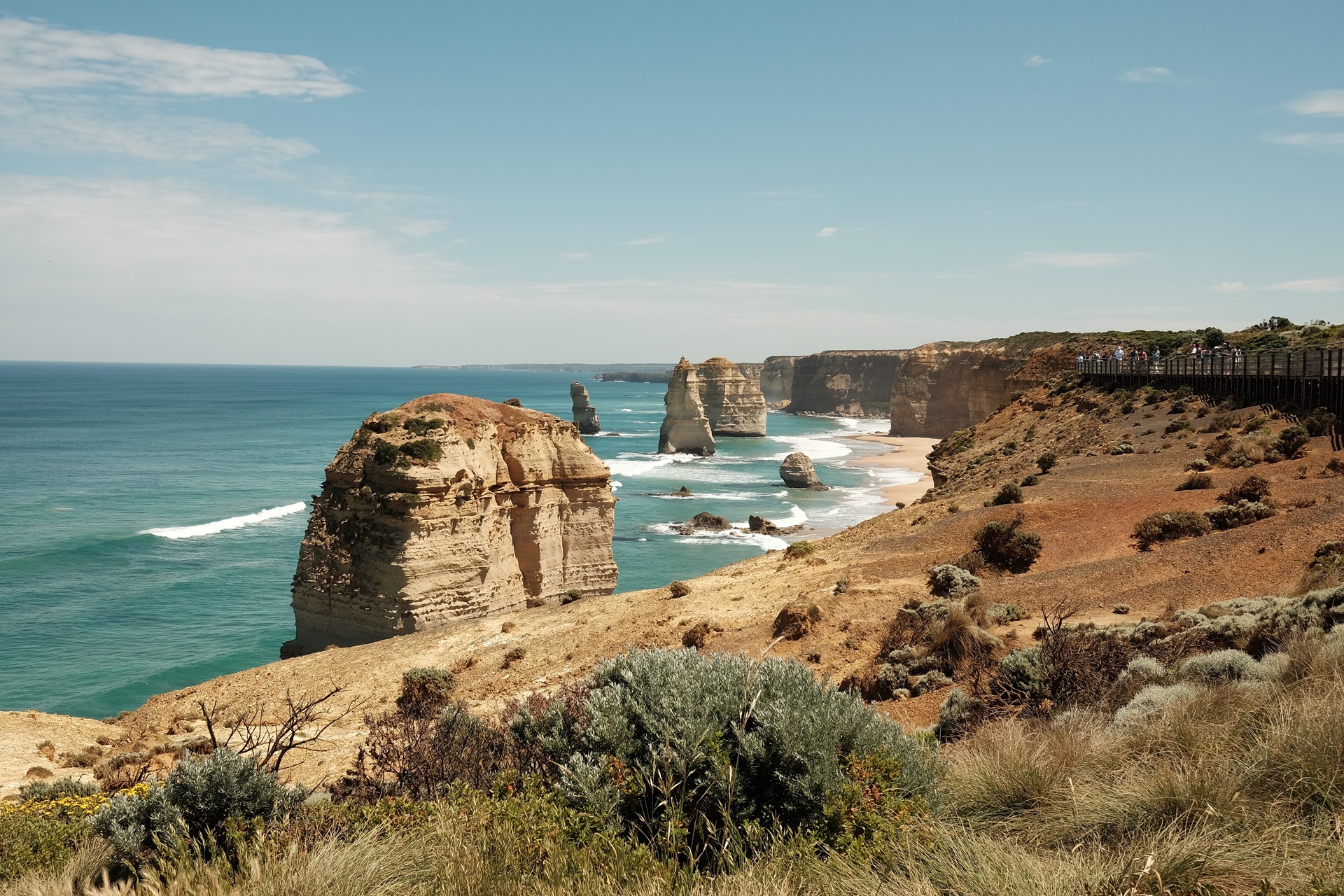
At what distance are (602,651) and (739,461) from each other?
72646mm

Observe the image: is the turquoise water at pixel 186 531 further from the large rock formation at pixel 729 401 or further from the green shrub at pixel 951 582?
the green shrub at pixel 951 582

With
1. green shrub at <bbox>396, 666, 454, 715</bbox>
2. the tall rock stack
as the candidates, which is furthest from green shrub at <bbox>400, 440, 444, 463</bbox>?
the tall rock stack

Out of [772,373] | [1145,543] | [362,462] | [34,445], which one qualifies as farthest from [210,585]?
[772,373]

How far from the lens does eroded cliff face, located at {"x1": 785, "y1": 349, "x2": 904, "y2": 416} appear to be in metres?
157

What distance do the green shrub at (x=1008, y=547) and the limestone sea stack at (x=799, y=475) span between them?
4762cm

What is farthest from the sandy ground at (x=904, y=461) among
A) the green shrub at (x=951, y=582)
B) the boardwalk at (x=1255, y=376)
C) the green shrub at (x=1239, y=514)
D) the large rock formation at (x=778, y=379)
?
the large rock formation at (x=778, y=379)

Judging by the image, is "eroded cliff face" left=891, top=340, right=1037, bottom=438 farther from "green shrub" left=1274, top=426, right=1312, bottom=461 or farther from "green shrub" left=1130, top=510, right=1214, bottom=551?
"green shrub" left=1130, top=510, right=1214, bottom=551

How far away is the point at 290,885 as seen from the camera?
5004 mm

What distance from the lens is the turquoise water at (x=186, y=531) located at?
3047 centimetres

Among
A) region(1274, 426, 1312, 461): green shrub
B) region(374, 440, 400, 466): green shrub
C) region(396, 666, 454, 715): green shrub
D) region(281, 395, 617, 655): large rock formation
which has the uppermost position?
region(1274, 426, 1312, 461): green shrub

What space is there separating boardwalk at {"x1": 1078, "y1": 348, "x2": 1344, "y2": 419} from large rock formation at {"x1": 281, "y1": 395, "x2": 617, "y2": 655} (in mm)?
24111

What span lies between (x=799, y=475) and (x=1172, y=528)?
50.5 meters

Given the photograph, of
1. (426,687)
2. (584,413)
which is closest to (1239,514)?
(426,687)

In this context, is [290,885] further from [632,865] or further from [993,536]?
[993,536]
